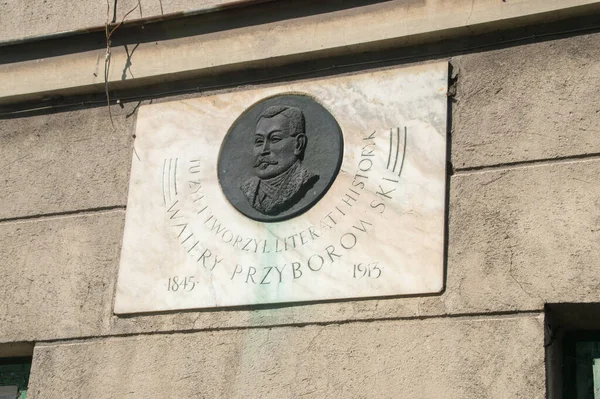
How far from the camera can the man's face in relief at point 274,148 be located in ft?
17.4

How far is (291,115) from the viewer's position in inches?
211

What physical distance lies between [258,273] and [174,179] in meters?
0.71

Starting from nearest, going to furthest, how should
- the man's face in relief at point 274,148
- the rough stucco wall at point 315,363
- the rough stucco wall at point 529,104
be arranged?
the rough stucco wall at point 315,363 → the rough stucco wall at point 529,104 → the man's face in relief at point 274,148

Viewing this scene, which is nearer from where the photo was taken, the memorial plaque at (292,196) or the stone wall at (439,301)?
the stone wall at (439,301)

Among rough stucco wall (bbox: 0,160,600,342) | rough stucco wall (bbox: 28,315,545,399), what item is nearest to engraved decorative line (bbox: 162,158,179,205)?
rough stucco wall (bbox: 0,160,600,342)

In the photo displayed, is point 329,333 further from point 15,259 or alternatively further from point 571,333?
point 15,259

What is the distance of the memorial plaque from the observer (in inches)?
195

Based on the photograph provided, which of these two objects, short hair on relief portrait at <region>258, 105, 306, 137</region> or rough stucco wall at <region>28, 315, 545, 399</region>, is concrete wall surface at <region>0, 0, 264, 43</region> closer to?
short hair on relief portrait at <region>258, 105, 306, 137</region>

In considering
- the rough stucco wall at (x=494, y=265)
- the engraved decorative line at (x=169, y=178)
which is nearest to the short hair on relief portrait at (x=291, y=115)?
the engraved decorative line at (x=169, y=178)

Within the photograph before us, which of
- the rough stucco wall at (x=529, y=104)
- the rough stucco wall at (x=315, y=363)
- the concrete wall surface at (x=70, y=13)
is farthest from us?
the concrete wall surface at (x=70, y=13)

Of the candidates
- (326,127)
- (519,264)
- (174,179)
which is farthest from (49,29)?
(519,264)

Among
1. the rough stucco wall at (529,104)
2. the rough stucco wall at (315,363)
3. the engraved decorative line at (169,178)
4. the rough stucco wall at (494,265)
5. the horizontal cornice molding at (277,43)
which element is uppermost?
Result: the horizontal cornice molding at (277,43)

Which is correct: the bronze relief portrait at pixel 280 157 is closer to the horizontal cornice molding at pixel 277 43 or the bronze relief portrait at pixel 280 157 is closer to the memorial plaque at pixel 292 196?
the memorial plaque at pixel 292 196

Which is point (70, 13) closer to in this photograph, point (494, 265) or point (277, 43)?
point (277, 43)
